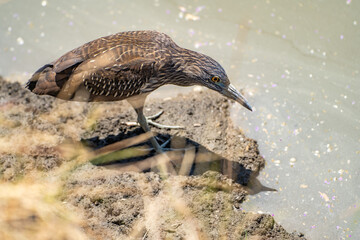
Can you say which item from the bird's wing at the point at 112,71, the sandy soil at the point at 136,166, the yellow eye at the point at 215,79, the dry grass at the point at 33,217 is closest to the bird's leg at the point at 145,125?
the sandy soil at the point at 136,166

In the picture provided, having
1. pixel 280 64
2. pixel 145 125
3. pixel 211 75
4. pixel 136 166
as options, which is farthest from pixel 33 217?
pixel 280 64

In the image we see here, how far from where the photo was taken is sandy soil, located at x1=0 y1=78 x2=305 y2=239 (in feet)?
11.4

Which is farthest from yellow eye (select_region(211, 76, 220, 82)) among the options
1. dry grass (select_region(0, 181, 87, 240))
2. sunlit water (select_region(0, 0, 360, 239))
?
dry grass (select_region(0, 181, 87, 240))

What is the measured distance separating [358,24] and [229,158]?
266 cm

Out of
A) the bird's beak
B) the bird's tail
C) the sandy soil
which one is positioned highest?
the bird's tail

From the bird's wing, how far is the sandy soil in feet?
2.32

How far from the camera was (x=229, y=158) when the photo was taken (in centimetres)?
408

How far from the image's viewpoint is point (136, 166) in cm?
405

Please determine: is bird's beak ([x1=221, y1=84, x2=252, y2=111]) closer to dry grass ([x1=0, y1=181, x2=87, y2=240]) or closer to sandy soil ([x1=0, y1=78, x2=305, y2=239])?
sandy soil ([x1=0, y1=78, x2=305, y2=239])

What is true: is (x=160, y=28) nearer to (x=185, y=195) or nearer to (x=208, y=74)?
(x=208, y=74)

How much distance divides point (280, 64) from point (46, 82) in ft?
9.12

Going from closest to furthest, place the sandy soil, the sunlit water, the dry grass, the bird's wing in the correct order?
the dry grass, the sandy soil, the bird's wing, the sunlit water

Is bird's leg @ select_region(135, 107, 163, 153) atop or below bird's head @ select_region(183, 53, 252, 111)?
below

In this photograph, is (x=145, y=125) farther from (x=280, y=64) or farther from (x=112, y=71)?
(x=280, y=64)
